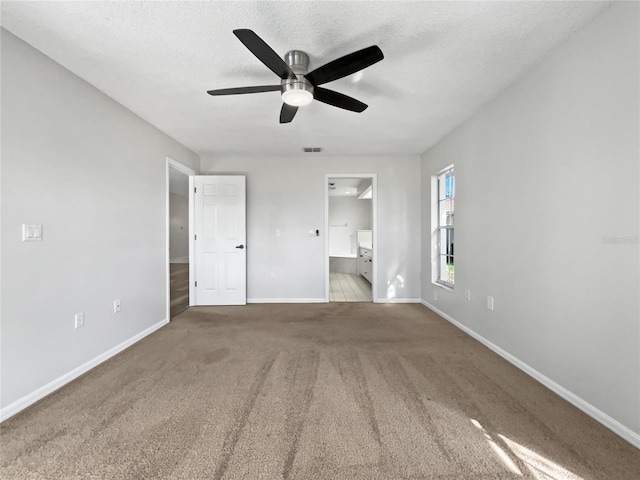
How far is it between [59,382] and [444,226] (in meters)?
4.33

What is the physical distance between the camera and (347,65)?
5.40ft

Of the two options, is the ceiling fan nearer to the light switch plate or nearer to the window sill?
the light switch plate

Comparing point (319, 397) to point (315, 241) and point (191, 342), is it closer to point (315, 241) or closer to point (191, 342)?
point (191, 342)

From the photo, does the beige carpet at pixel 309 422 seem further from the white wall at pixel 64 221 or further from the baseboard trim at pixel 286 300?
the baseboard trim at pixel 286 300

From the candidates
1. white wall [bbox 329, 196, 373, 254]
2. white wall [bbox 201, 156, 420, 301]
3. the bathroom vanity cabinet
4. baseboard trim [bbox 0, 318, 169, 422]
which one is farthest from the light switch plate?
white wall [bbox 329, 196, 373, 254]

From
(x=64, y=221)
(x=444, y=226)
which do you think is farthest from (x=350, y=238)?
(x=64, y=221)

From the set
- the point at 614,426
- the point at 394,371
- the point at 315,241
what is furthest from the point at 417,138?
the point at 614,426

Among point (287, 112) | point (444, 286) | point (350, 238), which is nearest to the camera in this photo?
point (287, 112)

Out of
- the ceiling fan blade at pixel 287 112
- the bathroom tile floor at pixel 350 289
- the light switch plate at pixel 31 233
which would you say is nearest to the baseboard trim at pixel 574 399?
the bathroom tile floor at pixel 350 289

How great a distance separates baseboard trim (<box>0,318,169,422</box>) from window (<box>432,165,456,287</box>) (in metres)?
3.84

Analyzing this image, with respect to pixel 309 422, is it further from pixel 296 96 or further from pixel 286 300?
pixel 286 300

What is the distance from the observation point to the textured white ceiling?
60.6 inches

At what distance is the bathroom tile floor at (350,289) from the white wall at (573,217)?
7.58ft

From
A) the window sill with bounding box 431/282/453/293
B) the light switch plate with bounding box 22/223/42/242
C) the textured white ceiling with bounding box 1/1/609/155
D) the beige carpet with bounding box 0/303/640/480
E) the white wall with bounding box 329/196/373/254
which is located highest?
the textured white ceiling with bounding box 1/1/609/155
